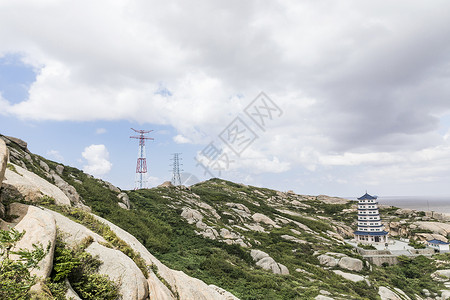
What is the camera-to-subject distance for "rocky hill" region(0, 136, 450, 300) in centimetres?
868

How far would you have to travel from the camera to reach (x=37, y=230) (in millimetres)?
8297

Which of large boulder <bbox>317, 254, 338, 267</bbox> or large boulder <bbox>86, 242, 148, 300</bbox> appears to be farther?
large boulder <bbox>317, 254, 338, 267</bbox>

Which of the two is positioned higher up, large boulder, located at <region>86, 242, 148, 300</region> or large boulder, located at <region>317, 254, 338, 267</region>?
large boulder, located at <region>86, 242, 148, 300</region>

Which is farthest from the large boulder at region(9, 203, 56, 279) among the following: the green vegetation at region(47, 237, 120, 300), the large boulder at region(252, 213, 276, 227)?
the large boulder at region(252, 213, 276, 227)

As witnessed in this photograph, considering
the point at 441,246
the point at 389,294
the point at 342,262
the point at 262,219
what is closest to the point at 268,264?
the point at 389,294

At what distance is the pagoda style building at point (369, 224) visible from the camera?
221 feet

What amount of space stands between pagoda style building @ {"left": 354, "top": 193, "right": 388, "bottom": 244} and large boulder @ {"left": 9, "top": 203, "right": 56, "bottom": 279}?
80389 mm

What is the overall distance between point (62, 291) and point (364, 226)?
81.9 meters

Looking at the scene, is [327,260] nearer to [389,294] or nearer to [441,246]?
[389,294]

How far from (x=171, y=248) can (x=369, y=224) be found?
65858 mm

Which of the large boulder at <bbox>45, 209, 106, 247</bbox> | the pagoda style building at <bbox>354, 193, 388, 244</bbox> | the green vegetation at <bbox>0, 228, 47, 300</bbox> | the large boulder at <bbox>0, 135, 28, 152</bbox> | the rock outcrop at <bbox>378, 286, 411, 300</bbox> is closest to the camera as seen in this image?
the green vegetation at <bbox>0, 228, 47, 300</bbox>

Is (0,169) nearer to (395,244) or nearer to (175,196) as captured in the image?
(175,196)

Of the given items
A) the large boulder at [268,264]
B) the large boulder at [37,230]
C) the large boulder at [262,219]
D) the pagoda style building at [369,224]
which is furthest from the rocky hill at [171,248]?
the pagoda style building at [369,224]

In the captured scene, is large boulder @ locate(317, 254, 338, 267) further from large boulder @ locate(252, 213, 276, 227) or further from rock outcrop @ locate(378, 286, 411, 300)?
large boulder @ locate(252, 213, 276, 227)
